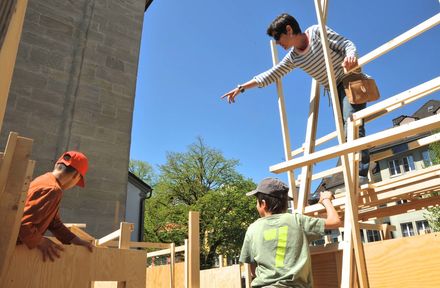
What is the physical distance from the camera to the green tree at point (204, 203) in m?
29.8

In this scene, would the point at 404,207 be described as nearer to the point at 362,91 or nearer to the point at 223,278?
the point at 362,91

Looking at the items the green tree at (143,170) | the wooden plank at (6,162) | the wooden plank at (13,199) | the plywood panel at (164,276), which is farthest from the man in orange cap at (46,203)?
the green tree at (143,170)

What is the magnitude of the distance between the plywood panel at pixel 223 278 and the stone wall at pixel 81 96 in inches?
137

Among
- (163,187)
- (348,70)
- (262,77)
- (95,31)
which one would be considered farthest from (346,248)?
(163,187)

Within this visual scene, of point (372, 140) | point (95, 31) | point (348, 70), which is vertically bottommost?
point (372, 140)

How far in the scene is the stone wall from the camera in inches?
364

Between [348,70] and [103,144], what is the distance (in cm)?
821

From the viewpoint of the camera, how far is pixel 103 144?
1015 centimetres

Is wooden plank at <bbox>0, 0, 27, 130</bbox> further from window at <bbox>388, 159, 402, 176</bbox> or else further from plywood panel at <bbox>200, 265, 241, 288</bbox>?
window at <bbox>388, 159, 402, 176</bbox>

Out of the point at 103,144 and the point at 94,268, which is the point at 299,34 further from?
the point at 103,144

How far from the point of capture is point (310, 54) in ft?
12.3

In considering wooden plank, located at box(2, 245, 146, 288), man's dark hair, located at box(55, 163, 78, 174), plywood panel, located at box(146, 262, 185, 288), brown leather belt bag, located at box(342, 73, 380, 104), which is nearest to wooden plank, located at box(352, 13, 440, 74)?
brown leather belt bag, located at box(342, 73, 380, 104)

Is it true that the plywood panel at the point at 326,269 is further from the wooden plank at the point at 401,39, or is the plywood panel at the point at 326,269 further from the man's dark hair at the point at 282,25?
the man's dark hair at the point at 282,25

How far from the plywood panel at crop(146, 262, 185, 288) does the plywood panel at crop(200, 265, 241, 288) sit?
46 cm
